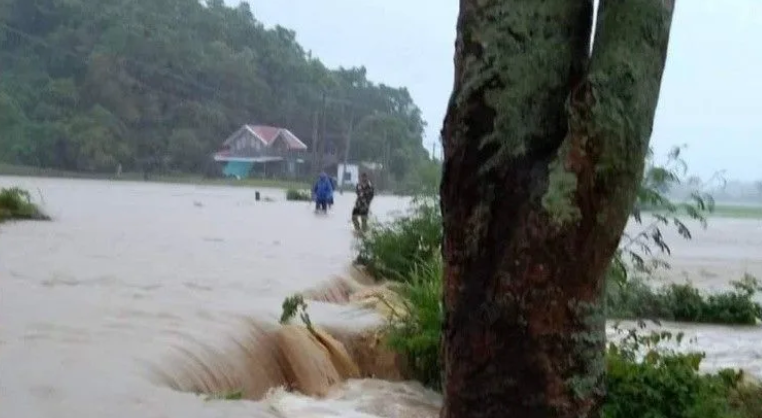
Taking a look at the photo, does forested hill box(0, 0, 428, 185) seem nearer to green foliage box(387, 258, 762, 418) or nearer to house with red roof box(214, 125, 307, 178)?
house with red roof box(214, 125, 307, 178)

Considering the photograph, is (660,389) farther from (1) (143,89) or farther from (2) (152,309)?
(1) (143,89)

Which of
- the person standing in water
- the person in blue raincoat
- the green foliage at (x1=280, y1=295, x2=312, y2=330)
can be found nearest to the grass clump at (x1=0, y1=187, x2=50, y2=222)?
the person standing in water

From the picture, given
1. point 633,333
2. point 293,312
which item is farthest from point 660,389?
point 293,312

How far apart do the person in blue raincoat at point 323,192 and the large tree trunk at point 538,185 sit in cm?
2336

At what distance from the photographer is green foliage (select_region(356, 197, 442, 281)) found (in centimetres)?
1038

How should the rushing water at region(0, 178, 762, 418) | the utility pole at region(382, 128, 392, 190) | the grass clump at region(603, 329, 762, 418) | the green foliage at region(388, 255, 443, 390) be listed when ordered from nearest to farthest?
1. the grass clump at region(603, 329, 762, 418)
2. the rushing water at region(0, 178, 762, 418)
3. the green foliage at region(388, 255, 443, 390)
4. the utility pole at region(382, 128, 392, 190)

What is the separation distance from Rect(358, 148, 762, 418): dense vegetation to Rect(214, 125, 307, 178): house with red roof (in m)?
23.7

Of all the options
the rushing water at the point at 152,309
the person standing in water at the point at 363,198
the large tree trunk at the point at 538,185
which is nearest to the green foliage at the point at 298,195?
the rushing water at the point at 152,309

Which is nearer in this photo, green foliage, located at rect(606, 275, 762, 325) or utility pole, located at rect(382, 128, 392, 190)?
green foliage, located at rect(606, 275, 762, 325)

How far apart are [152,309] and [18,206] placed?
12326mm

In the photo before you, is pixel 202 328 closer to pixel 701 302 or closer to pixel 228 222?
pixel 701 302

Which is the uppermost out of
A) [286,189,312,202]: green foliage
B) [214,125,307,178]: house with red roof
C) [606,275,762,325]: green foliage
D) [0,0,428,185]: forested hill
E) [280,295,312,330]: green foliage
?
[0,0,428,185]: forested hill

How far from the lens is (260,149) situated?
3534 cm

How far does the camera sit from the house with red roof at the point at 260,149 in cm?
3553
